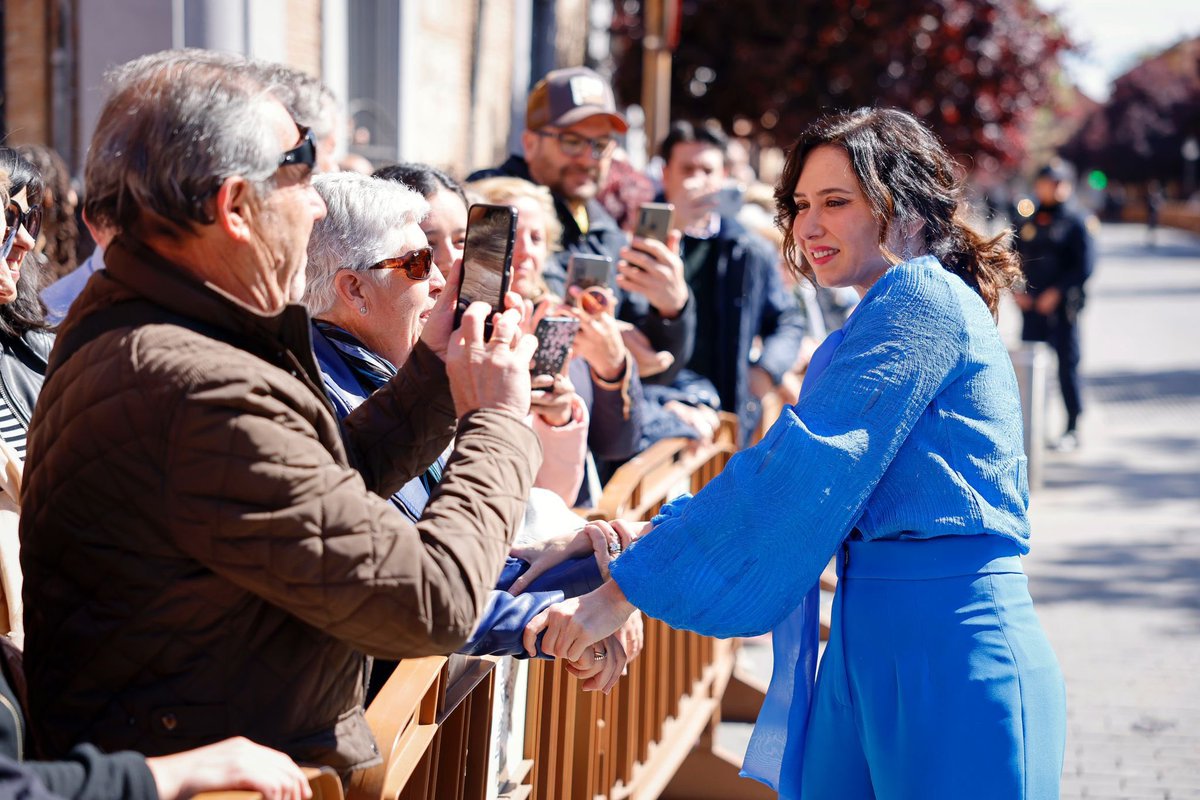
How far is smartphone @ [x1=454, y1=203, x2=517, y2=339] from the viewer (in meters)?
2.37

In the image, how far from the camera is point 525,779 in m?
3.12

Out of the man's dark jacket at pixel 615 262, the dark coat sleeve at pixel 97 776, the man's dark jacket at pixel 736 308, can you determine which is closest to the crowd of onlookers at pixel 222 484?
the dark coat sleeve at pixel 97 776

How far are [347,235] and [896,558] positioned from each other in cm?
133

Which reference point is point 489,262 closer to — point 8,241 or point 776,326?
point 8,241

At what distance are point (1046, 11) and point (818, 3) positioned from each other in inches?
161

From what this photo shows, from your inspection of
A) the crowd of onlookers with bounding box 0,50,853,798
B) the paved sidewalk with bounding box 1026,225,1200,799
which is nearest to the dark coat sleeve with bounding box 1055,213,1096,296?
the paved sidewalk with bounding box 1026,225,1200,799

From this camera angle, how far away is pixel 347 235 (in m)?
3.01

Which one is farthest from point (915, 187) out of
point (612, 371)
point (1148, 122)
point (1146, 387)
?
point (1148, 122)

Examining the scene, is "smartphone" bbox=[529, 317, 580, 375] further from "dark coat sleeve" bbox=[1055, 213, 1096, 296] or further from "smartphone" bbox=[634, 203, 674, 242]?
"dark coat sleeve" bbox=[1055, 213, 1096, 296]

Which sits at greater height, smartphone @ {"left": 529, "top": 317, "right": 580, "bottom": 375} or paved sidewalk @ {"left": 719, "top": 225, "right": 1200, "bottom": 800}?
smartphone @ {"left": 529, "top": 317, "right": 580, "bottom": 375}

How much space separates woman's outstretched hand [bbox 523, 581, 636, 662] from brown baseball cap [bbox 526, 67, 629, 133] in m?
3.23

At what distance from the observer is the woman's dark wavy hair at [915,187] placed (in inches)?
113

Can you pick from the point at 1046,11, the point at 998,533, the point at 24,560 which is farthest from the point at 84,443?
the point at 1046,11

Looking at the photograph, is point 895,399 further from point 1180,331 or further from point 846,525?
point 1180,331
